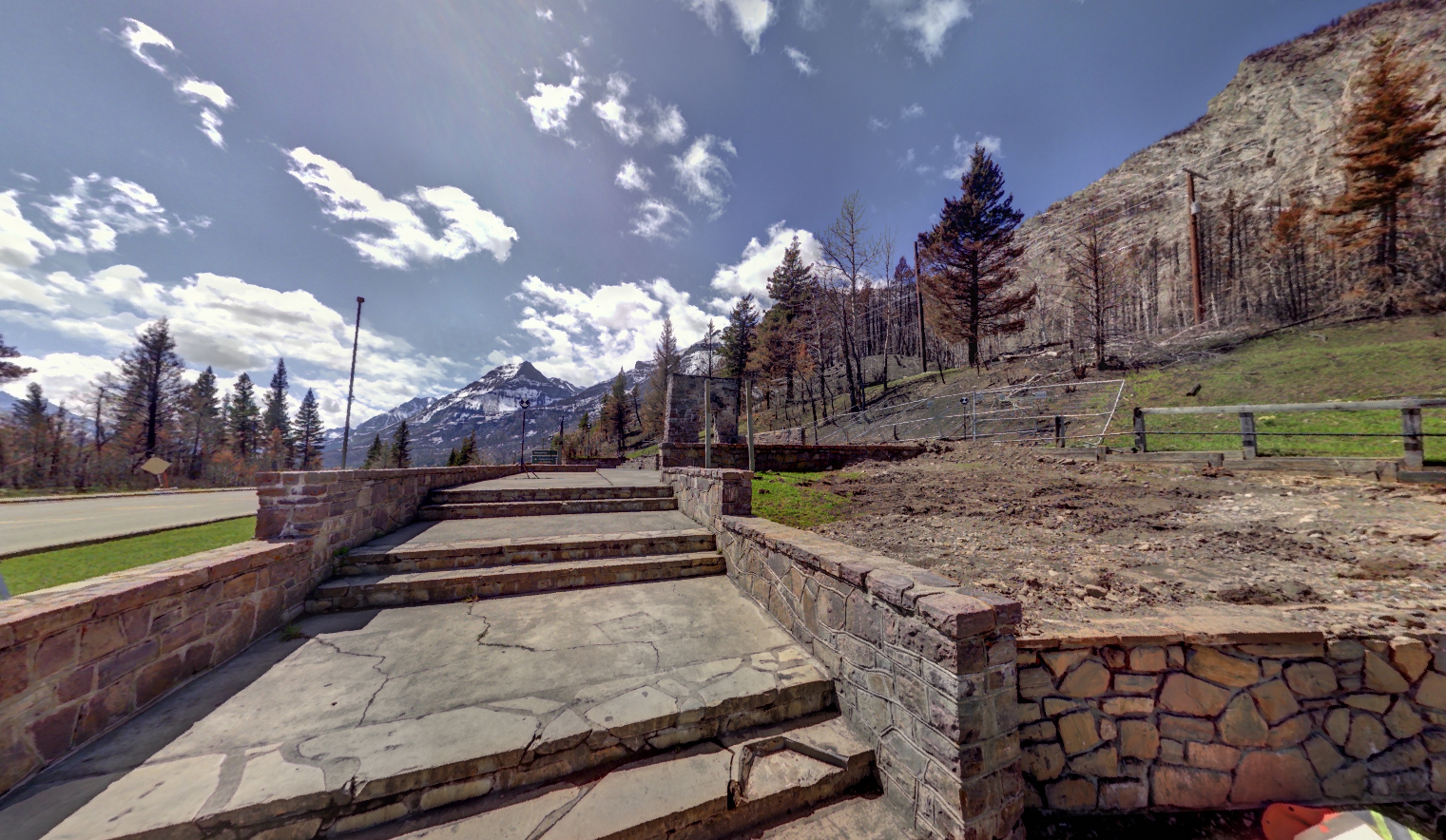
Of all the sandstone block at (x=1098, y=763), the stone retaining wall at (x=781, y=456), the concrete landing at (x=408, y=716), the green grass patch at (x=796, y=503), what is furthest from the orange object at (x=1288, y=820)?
the stone retaining wall at (x=781, y=456)

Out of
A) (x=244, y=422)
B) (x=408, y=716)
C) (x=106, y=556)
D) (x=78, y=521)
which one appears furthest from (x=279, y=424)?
(x=408, y=716)

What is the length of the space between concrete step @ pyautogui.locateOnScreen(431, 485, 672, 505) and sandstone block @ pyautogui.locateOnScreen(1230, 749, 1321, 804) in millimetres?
5831

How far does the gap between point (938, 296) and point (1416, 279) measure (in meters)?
17.9

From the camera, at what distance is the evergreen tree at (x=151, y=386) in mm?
27312

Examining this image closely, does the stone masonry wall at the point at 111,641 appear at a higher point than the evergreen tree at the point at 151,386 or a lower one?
lower

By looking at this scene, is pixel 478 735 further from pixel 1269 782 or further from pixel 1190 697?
pixel 1269 782

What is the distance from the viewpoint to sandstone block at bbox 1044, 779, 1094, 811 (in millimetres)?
2338

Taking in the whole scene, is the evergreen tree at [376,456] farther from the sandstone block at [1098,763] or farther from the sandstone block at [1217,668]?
the sandstone block at [1217,668]

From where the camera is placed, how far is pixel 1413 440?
5.07 metres

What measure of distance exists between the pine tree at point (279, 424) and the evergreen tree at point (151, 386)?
15.4 m

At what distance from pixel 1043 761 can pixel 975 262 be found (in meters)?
27.7

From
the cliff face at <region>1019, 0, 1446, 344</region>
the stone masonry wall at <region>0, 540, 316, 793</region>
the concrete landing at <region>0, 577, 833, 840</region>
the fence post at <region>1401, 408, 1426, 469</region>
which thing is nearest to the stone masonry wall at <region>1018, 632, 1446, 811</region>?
the concrete landing at <region>0, 577, 833, 840</region>

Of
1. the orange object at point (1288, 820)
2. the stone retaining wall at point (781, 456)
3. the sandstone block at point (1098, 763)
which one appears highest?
the stone retaining wall at point (781, 456)

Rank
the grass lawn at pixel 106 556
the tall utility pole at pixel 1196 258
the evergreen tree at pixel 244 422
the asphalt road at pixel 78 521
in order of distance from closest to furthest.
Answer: the grass lawn at pixel 106 556
the asphalt road at pixel 78 521
the tall utility pole at pixel 1196 258
the evergreen tree at pixel 244 422
